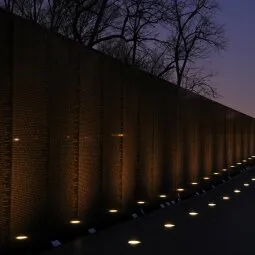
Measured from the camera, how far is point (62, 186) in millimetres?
7309

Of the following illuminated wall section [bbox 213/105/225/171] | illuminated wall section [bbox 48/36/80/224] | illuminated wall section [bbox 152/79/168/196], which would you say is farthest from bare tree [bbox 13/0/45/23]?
illuminated wall section [bbox 48/36/80/224]

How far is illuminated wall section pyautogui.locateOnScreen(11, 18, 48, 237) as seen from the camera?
20.1 feet

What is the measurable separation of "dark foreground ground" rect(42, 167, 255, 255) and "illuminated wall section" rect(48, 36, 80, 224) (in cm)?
54

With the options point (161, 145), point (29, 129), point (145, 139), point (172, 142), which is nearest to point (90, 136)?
point (29, 129)

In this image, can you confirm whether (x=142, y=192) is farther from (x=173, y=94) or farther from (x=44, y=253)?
(x=44, y=253)

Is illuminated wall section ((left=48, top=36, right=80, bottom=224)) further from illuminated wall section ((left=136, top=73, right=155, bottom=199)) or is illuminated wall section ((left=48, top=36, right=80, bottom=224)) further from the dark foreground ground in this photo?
illuminated wall section ((left=136, top=73, right=155, bottom=199))

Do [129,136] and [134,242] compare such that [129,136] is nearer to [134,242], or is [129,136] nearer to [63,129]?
[63,129]

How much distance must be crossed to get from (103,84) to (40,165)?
99.1 inches

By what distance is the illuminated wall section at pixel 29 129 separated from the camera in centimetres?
613

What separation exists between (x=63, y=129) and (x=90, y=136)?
949 millimetres

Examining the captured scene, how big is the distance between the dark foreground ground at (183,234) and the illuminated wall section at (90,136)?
505 mm

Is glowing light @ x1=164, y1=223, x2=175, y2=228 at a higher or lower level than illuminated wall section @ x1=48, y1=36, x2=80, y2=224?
lower

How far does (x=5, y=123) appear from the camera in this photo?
5938 millimetres

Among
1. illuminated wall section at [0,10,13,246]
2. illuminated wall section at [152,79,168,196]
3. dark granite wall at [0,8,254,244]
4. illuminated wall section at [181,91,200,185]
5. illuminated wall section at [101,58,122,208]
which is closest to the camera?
illuminated wall section at [0,10,13,246]
